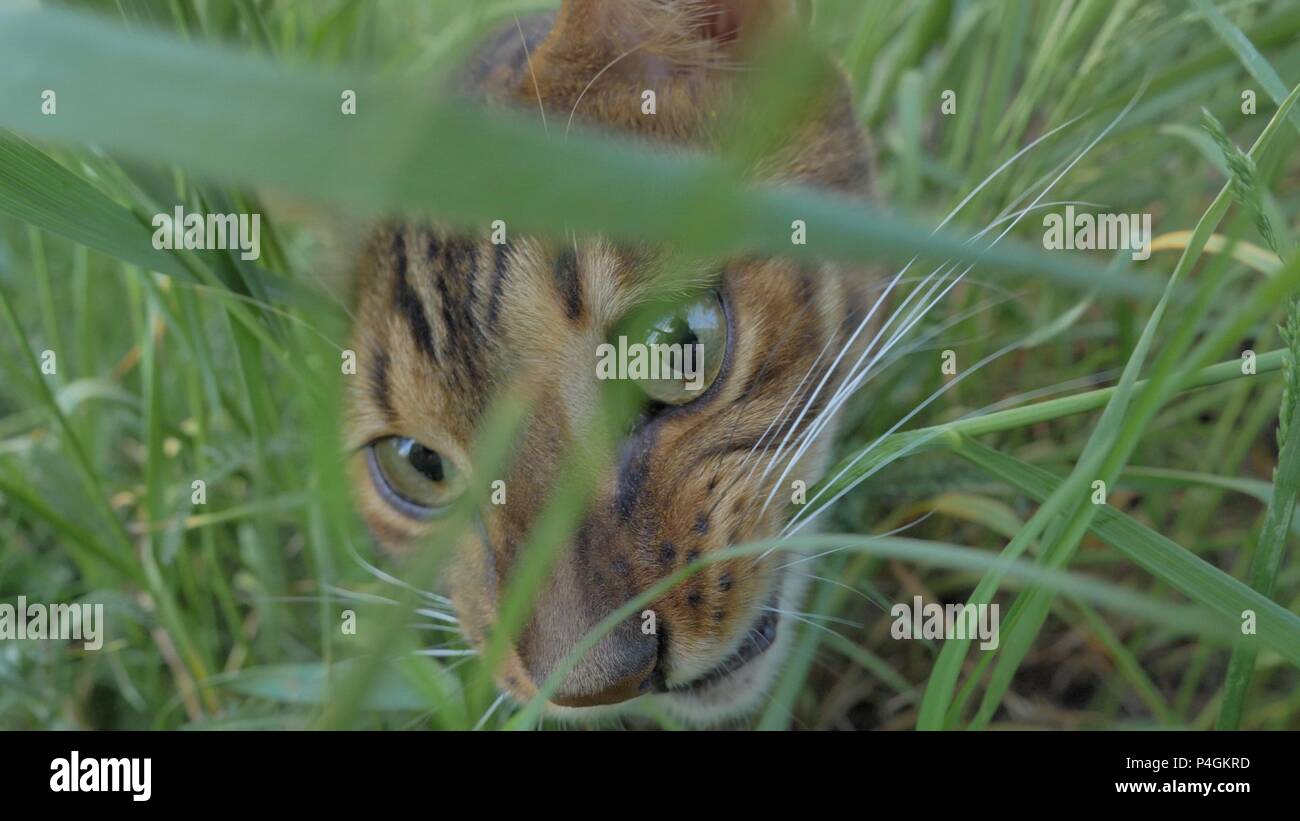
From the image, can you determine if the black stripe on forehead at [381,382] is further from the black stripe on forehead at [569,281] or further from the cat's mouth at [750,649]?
the cat's mouth at [750,649]

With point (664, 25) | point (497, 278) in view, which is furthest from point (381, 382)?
point (664, 25)

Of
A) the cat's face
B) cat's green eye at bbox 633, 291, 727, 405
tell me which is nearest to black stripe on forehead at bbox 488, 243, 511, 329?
the cat's face

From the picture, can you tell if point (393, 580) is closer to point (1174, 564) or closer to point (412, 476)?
point (412, 476)

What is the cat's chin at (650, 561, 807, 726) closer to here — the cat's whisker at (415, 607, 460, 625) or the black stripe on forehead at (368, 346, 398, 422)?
the cat's whisker at (415, 607, 460, 625)

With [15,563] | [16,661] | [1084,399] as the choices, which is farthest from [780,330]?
[15,563]

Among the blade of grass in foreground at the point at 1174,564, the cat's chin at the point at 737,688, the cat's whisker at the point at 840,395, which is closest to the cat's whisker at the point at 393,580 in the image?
the cat's chin at the point at 737,688

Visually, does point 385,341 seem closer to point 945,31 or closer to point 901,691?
point 901,691
